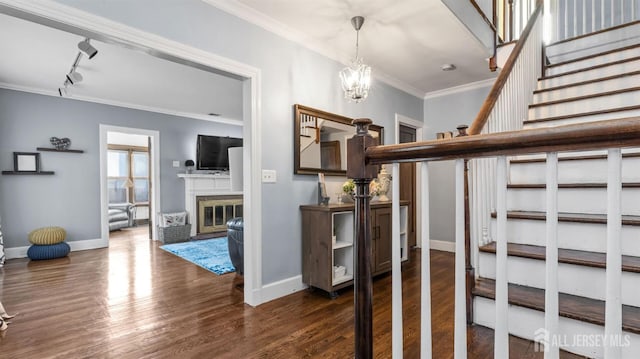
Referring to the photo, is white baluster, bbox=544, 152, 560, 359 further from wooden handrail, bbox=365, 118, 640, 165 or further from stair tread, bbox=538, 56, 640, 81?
stair tread, bbox=538, 56, 640, 81

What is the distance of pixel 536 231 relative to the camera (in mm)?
2018

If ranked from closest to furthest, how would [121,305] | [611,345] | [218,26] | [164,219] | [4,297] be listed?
[611,345]
[218,26]
[121,305]
[4,297]
[164,219]

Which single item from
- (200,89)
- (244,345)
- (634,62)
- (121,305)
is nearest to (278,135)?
(244,345)

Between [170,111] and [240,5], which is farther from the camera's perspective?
[170,111]

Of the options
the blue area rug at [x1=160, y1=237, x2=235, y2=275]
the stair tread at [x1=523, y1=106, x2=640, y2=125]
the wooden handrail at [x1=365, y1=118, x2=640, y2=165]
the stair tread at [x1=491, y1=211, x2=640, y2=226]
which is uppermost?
the stair tread at [x1=523, y1=106, x2=640, y2=125]

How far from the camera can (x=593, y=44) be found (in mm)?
3635

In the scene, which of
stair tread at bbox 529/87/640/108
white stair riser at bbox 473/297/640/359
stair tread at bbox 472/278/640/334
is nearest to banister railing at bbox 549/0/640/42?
stair tread at bbox 529/87/640/108

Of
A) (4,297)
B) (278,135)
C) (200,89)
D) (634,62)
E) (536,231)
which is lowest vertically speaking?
(4,297)

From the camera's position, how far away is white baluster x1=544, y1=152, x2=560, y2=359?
67 centimetres

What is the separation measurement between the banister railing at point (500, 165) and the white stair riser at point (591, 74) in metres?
3.40

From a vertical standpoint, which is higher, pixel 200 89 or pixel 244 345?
pixel 200 89

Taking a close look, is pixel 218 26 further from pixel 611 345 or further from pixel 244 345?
pixel 611 345

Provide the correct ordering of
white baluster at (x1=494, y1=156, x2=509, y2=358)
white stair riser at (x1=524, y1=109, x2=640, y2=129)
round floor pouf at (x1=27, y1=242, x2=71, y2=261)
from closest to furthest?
white baluster at (x1=494, y1=156, x2=509, y2=358) < white stair riser at (x1=524, y1=109, x2=640, y2=129) < round floor pouf at (x1=27, y1=242, x2=71, y2=261)

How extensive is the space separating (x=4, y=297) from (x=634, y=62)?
6351 millimetres
